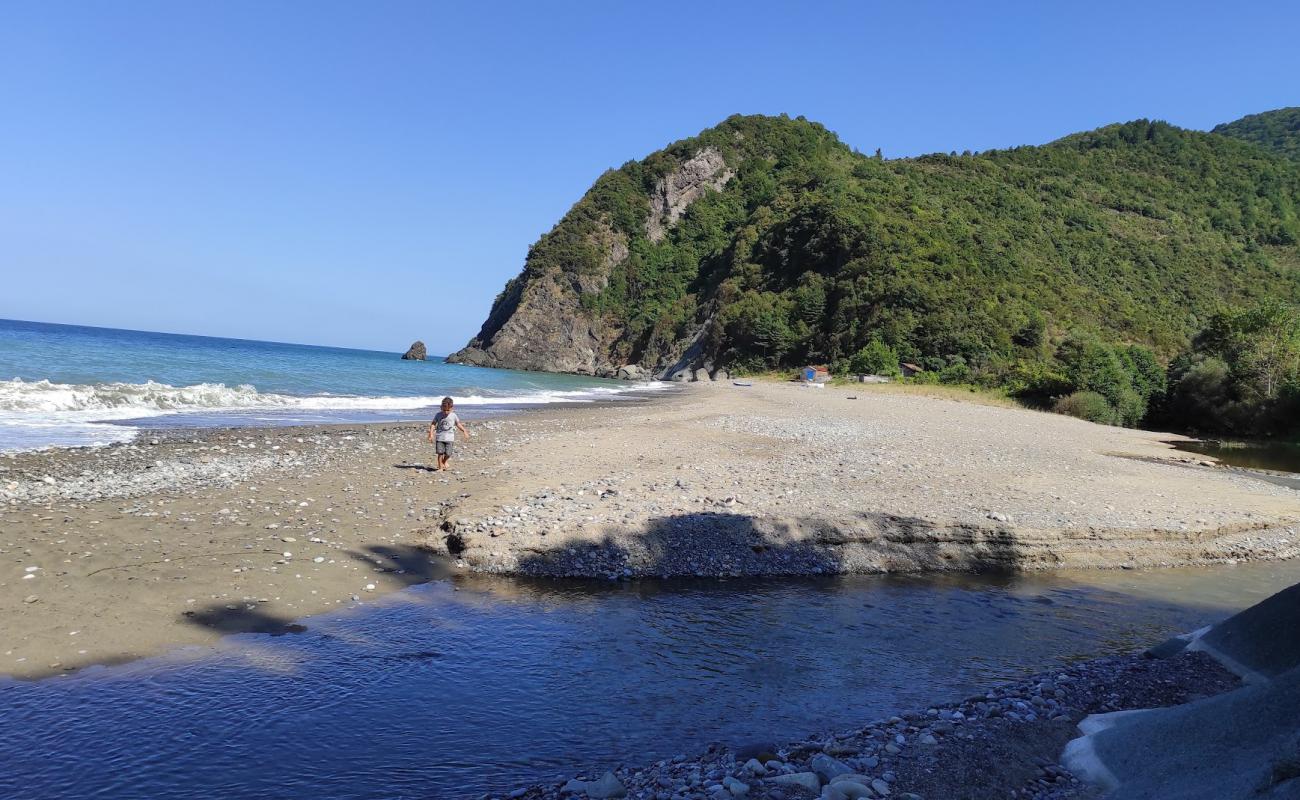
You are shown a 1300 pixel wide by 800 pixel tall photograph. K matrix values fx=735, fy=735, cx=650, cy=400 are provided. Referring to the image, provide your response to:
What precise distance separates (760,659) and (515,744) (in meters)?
2.91

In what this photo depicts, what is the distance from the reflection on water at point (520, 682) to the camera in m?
5.27

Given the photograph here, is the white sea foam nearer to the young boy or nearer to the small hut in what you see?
the young boy

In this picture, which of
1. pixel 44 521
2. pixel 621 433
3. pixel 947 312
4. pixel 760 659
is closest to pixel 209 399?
pixel 621 433

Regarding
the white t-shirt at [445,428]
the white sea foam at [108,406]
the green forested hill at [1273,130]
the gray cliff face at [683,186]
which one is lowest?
the white sea foam at [108,406]

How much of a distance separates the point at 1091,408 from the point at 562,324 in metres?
96.4

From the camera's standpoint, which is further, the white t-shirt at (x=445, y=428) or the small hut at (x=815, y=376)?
the small hut at (x=815, y=376)

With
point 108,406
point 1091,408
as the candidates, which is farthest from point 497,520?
point 1091,408

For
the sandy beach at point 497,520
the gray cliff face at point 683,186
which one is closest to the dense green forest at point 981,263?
the gray cliff face at point 683,186

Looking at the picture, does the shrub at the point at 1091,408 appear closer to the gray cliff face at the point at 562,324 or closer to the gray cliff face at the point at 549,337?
the gray cliff face at the point at 562,324

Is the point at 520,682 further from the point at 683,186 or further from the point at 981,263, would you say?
the point at 683,186

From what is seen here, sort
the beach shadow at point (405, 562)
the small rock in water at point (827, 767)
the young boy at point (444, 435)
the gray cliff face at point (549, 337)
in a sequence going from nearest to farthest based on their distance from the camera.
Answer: the small rock in water at point (827, 767), the beach shadow at point (405, 562), the young boy at point (444, 435), the gray cliff face at point (549, 337)

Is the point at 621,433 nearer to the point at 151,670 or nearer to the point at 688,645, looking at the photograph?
the point at 688,645

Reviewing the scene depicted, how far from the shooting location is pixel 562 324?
12925 centimetres

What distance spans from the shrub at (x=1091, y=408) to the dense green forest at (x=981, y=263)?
128mm
